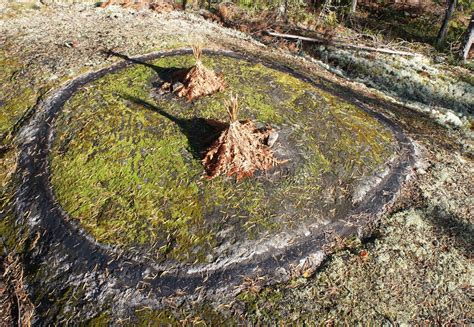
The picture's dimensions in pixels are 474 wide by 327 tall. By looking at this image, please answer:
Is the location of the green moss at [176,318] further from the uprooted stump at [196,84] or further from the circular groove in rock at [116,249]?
the uprooted stump at [196,84]

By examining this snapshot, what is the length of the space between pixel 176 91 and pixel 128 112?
0.99 meters

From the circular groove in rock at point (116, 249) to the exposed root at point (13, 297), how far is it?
0.30 m

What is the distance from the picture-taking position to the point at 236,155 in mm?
5148

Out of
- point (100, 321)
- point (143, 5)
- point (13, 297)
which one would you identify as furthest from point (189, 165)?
point (143, 5)

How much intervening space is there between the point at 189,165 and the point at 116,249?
63.4 inches

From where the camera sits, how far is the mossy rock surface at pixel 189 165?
15.1ft

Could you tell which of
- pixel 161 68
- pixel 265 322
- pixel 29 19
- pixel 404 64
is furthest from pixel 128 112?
pixel 404 64

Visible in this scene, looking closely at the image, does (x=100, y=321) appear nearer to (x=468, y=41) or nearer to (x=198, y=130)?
(x=198, y=130)

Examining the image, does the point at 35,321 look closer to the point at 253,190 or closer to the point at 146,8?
the point at 253,190

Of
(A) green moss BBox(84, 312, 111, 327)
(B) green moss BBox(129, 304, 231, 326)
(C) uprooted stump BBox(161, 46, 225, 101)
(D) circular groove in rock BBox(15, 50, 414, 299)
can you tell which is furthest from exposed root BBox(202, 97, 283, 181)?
(A) green moss BBox(84, 312, 111, 327)

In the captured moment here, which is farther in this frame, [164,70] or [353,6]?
[353,6]

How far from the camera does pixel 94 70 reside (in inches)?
289

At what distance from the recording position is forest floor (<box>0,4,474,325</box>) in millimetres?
3947

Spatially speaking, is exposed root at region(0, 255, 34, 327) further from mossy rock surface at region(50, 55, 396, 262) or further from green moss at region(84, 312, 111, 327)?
mossy rock surface at region(50, 55, 396, 262)
